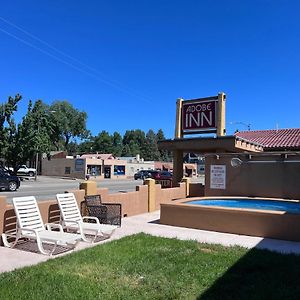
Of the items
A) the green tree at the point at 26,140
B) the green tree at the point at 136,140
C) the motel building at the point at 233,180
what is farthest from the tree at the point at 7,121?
the green tree at the point at 136,140

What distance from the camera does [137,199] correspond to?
1384cm

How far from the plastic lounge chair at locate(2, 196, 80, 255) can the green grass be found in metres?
0.39

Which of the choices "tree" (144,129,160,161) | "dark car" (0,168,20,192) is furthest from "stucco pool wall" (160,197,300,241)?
"tree" (144,129,160,161)

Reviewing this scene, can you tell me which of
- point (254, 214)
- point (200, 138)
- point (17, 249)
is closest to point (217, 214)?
point (254, 214)

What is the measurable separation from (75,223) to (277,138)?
18.2 metres

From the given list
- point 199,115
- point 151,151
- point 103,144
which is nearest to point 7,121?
point 199,115

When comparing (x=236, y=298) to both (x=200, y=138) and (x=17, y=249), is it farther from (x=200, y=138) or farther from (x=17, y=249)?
(x=200, y=138)

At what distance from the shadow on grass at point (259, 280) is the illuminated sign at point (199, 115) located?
12.6m

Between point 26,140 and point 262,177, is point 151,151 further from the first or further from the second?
point 262,177

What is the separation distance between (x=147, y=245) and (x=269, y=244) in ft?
9.69

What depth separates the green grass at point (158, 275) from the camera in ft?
17.4

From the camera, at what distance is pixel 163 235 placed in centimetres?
988

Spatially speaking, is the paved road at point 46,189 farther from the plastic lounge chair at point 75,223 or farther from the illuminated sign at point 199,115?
the plastic lounge chair at point 75,223

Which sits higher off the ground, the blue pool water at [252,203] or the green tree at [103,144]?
the green tree at [103,144]
